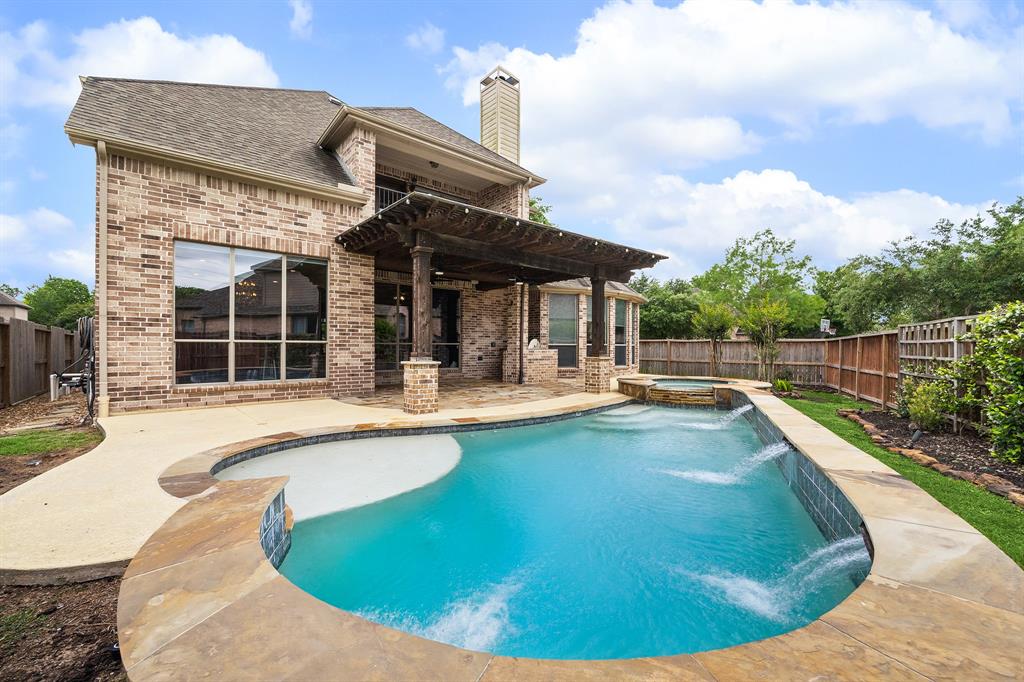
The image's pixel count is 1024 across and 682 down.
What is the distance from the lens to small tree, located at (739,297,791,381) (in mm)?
11906

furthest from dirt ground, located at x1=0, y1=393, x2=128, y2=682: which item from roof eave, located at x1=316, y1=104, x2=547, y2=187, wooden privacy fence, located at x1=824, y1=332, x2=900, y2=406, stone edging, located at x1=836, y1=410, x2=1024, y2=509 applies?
wooden privacy fence, located at x1=824, y1=332, x2=900, y2=406

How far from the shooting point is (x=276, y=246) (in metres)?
7.79

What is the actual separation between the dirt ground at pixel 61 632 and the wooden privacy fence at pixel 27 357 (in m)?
9.18

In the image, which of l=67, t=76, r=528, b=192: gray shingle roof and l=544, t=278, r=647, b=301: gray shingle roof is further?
l=544, t=278, r=647, b=301: gray shingle roof

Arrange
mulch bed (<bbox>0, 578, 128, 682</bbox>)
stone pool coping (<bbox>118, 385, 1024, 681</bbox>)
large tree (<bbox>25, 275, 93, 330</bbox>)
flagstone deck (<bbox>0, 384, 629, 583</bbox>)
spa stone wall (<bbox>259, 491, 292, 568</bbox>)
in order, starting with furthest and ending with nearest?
large tree (<bbox>25, 275, 93, 330</bbox>) → spa stone wall (<bbox>259, 491, 292, 568</bbox>) → flagstone deck (<bbox>0, 384, 629, 583</bbox>) → mulch bed (<bbox>0, 578, 128, 682</bbox>) → stone pool coping (<bbox>118, 385, 1024, 681</bbox>)

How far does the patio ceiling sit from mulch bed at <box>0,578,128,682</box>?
5.16 m

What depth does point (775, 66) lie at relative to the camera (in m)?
10.5

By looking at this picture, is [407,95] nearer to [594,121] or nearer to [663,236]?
Answer: [594,121]

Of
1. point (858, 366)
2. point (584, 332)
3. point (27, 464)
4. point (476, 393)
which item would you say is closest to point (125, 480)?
point (27, 464)

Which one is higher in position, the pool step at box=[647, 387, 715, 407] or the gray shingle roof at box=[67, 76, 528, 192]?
the gray shingle roof at box=[67, 76, 528, 192]

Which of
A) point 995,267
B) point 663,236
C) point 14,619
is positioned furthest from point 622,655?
point 663,236

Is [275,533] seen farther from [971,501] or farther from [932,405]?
[932,405]

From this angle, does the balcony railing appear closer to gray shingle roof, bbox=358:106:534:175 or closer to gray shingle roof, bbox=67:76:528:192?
gray shingle roof, bbox=67:76:528:192

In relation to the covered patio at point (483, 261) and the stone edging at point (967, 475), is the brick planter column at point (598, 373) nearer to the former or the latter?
the covered patio at point (483, 261)
